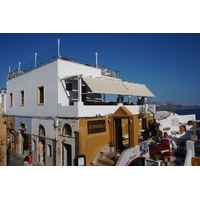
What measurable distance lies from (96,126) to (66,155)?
125 inches

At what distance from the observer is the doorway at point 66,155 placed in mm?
12045

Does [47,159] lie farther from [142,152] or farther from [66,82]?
[142,152]

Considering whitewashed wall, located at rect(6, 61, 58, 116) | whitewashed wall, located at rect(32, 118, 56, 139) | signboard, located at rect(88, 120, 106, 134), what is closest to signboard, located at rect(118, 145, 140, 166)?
signboard, located at rect(88, 120, 106, 134)

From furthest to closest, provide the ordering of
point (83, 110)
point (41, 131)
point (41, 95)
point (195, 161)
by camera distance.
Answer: point (41, 95)
point (41, 131)
point (83, 110)
point (195, 161)

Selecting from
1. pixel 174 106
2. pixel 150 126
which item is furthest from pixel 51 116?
pixel 174 106

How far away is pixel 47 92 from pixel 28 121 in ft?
15.0

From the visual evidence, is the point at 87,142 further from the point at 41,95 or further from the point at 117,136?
the point at 41,95

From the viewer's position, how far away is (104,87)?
40.9ft

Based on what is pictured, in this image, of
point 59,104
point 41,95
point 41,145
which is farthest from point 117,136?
point 41,95

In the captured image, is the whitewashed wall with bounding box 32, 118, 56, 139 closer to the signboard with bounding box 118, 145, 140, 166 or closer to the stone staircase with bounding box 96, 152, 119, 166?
the stone staircase with bounding box 96, 152, 119, 166

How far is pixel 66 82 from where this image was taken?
13.2 meters

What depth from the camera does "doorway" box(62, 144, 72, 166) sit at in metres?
12.0

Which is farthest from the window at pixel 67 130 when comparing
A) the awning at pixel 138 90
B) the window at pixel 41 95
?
the awning at pixel 138 90

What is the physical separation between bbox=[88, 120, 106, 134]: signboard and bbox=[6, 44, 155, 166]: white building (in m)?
0.50
